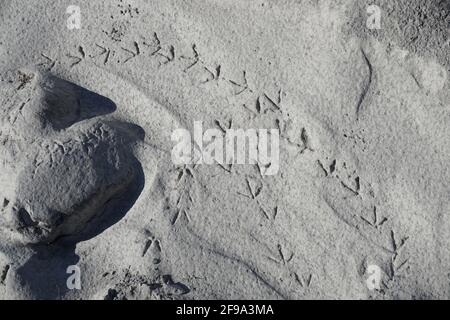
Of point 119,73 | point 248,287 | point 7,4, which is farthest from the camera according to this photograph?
point 7,4

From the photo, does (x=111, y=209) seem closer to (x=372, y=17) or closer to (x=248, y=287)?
(x=248, y=287)

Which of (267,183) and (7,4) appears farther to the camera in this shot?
(7,4)

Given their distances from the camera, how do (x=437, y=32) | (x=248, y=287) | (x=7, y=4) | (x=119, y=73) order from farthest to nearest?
(x=7, y=4), (x=119, y=73), (x=437, y=32), (x=248, y=287)

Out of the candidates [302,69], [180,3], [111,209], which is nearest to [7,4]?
[180,3]

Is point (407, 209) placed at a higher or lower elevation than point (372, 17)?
lower

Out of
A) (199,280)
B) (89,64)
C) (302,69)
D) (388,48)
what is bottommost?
(199,280)

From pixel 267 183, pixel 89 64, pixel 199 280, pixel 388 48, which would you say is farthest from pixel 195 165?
pixel 388 48

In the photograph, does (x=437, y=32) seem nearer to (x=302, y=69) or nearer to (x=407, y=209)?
(x=302, y=69)
